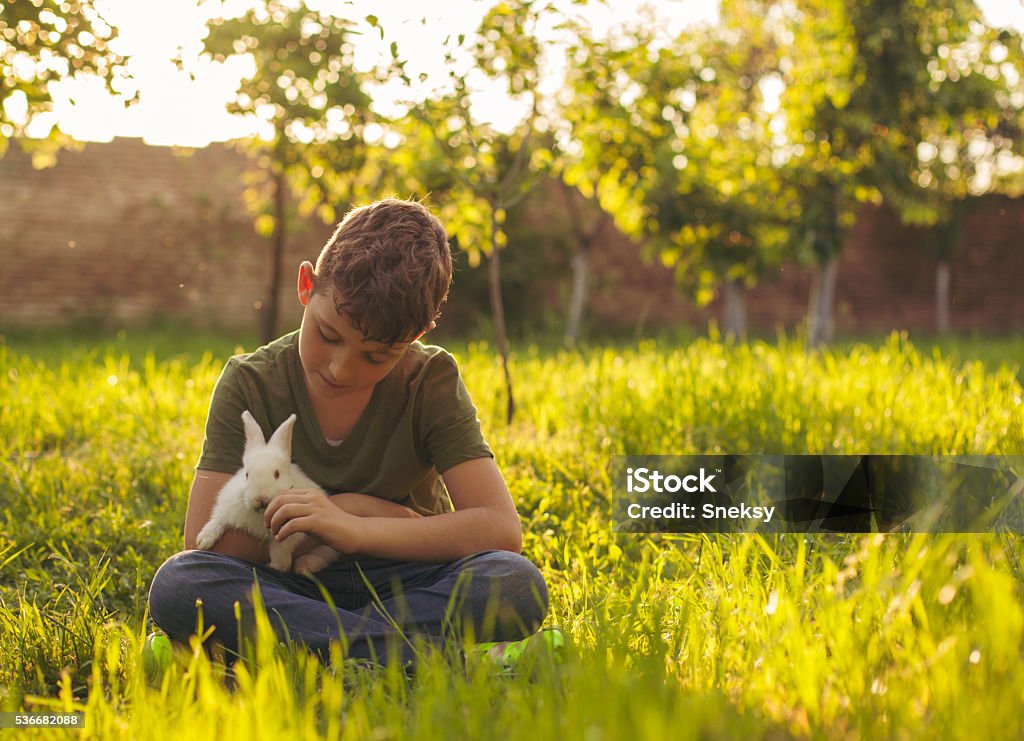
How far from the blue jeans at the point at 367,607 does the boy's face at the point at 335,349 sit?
0.50 m

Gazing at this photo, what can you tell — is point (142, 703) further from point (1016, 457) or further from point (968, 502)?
point (1016, 457)

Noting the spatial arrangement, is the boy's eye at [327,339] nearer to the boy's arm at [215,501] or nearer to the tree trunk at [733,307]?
the boy's arm at [215,501]

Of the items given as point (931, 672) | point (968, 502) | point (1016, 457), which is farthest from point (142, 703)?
point (1016, 457)

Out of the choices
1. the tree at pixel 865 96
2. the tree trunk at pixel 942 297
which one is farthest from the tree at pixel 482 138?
the tree trunk at pixel 942 297

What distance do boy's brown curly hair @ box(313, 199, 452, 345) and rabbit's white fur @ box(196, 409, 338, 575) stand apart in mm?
345

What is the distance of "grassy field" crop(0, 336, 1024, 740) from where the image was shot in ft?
4.87

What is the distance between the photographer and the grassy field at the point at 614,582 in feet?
4.87

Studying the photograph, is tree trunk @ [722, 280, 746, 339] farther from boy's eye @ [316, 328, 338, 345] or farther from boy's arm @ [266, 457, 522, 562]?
boy's eye @ [316, 328, 338, 345]

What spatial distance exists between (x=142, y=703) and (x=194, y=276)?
11258 mm

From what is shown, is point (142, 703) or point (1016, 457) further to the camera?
point (1016, 457)

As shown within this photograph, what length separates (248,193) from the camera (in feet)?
28.4

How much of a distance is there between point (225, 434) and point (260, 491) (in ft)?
0.91

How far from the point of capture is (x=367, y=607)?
89.5 inches

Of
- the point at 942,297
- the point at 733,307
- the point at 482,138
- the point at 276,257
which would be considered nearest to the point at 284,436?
the point at 482,138
